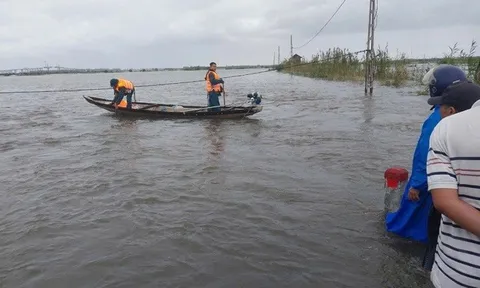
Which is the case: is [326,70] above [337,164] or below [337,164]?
above

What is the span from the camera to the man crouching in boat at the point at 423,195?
8.13ft

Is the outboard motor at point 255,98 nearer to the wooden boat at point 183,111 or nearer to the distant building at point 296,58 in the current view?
the wooden boat at point 183,111

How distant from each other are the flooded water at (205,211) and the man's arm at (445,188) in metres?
2.11

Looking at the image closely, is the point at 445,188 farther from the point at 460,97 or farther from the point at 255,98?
the point at 255,98

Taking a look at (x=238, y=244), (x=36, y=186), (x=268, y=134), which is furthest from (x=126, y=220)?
(x=268, y=134)

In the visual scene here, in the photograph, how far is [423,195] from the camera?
3.64m

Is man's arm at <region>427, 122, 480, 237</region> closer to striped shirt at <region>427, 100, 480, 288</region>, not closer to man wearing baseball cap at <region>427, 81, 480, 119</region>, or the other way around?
striped shirt at <region>427, 100, 480, 288</region>

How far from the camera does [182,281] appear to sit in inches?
148

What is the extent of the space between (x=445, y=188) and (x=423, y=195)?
2037 mm

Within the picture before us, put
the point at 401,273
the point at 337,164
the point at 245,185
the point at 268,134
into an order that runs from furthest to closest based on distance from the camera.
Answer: the point at 268,134 → the point at 337,164 → the point at 245,185 → the point at 401,273

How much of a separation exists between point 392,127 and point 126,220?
8.92m

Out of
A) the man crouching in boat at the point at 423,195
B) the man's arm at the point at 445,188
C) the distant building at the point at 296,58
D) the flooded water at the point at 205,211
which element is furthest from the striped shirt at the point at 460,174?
the distant building at the point at 296,58

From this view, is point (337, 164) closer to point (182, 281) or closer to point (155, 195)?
point (155, 195)

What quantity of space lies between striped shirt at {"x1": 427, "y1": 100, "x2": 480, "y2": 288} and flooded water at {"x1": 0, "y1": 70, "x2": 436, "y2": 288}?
1934 mm
